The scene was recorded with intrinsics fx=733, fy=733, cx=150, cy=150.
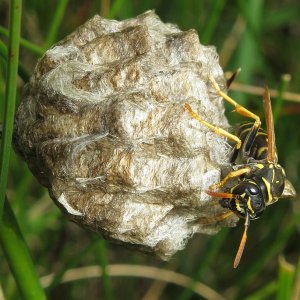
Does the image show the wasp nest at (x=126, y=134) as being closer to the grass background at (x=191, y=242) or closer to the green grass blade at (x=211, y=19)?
the green grass blade at (x=211, y=19)

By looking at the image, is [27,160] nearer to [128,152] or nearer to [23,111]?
[23,111]

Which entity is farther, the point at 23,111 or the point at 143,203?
the point at 23,111

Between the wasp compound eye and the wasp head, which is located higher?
the wasp compound eye

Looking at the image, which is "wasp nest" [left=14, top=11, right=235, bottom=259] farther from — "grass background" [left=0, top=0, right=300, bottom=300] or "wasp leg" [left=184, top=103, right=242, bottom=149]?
"grass background" [left=0, top=0, right=300, bottom=300]

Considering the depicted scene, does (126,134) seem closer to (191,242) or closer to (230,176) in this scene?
(230,176)

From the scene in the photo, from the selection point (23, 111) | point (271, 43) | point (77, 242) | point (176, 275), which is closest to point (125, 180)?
point (23, 111)

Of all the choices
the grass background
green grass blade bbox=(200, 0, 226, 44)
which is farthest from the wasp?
the grass background
